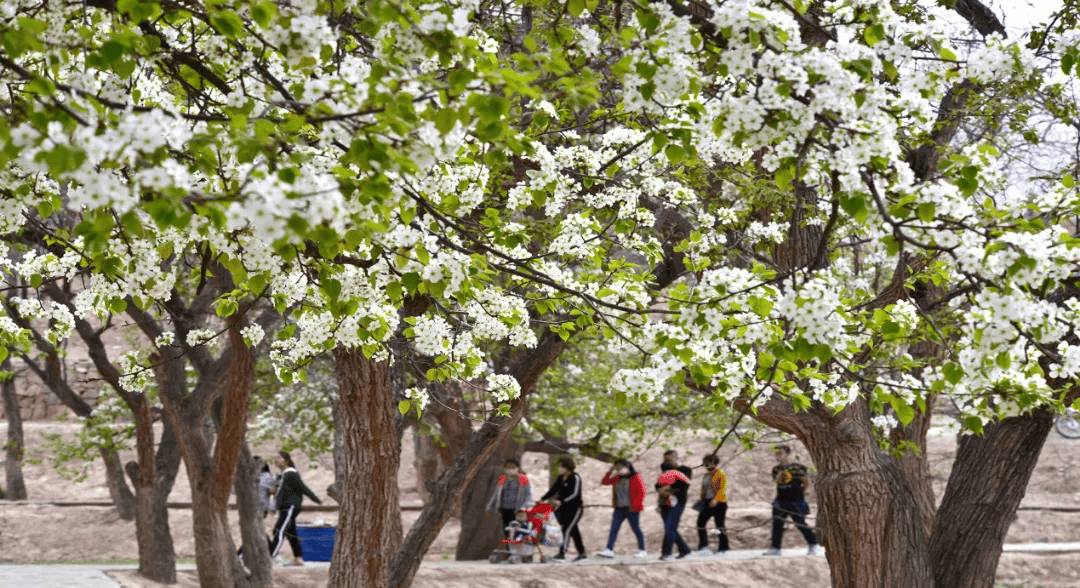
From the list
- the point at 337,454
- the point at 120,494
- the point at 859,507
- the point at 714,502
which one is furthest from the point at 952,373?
the point at 120,494

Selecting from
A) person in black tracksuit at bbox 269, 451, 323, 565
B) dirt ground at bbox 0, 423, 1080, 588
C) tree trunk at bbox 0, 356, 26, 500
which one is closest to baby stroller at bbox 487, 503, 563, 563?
dirt ground at bbox 0, 423, 1080, 588

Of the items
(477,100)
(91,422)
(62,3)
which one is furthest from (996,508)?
(91,422)

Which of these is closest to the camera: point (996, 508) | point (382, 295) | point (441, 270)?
point (441, 270)

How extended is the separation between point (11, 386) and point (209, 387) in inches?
514

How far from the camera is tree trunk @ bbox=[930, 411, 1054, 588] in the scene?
811cm

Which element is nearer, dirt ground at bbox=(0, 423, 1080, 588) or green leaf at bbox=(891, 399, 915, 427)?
green leaf at bbox=(891, 399, 915, 427)

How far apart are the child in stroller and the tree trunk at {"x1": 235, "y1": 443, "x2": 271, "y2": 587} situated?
334 centimetres

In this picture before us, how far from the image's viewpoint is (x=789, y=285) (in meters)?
4.12

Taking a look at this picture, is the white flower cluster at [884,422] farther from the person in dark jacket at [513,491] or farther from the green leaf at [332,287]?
the green leaf at [332,287]

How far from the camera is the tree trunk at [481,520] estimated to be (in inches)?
672

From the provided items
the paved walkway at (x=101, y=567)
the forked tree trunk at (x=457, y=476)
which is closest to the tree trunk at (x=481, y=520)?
the paved walkway at (x=101, y=567)

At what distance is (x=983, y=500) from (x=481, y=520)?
10.0 m

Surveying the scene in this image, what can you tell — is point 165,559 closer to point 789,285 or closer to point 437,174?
point 437,174

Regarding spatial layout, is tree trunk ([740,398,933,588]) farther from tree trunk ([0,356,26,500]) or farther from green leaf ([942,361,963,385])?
tree trunk ([0,356,26,500])
